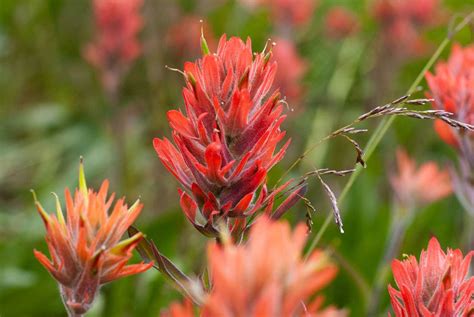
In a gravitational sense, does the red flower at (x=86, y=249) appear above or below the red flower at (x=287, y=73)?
above

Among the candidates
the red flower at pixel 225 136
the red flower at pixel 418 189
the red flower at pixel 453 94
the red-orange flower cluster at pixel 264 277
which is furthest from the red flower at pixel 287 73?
the red-orange flower cluster at pixel 264 277

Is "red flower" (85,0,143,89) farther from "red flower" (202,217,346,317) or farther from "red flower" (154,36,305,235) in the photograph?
"red flower" (202,217,346,317)

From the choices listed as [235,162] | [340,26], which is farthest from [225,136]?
[340,26]

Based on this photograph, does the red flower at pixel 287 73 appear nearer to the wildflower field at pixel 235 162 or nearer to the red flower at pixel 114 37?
the wildflower field at pixel 235 162

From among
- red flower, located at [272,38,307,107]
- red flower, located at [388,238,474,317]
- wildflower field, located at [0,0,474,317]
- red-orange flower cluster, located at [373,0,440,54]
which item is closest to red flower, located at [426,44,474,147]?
wildflower field, located at [0,0,474,317]

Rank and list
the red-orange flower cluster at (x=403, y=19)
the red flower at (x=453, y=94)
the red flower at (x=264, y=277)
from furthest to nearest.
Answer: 1. the red-orange flower cluster at (x=403, y=19)
2. the red flower at (x=453, y=94)
3. the red flower at (x=264, y=277)

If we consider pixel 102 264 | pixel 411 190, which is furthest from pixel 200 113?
pixel 411 190

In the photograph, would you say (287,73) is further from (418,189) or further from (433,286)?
(433,286)

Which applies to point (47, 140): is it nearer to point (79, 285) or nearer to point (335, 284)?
point (335, 284)

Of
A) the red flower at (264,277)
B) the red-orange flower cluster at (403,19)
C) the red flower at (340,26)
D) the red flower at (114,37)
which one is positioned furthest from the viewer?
the red flower at (340,26)
